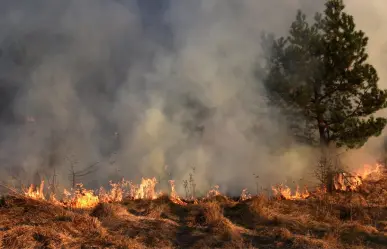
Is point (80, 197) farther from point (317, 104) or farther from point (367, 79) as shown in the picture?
point (367, 79)

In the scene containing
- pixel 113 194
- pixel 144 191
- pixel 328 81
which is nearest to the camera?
pixel 113 194

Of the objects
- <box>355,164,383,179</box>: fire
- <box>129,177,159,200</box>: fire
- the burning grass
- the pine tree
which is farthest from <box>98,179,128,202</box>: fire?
<box>355,164,383,179</box>: fire

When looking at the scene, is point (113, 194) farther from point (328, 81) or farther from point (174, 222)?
point (328, 81)

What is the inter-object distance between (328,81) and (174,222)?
959cm

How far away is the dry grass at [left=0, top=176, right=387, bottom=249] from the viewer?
9555 millimetres

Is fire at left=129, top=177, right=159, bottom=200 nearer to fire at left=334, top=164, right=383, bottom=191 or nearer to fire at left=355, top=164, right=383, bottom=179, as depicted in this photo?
fire at left=334, top=164, right=383, bottom=191

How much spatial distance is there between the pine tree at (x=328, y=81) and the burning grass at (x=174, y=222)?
344 centimetres

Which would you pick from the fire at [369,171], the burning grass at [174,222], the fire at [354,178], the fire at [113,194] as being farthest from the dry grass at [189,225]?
the fire at [369,171]

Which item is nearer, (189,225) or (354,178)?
(189,225)

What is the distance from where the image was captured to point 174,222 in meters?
11.6

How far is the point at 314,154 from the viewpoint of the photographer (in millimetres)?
18875

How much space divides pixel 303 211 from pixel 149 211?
4951 mm

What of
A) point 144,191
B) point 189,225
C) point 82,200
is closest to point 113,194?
point 144,191

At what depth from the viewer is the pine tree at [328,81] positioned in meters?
16.8
